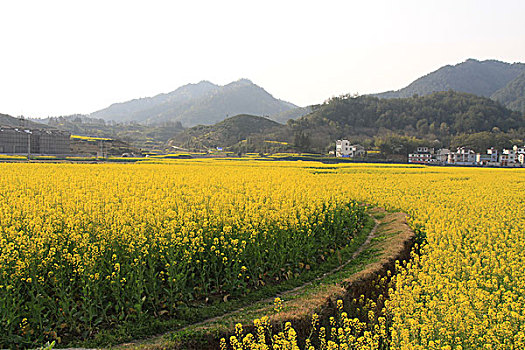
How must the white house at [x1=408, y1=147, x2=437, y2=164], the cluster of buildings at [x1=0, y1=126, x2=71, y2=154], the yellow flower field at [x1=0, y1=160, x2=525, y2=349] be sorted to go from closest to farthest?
the yellow flower field at [x1=0, y1=160, x2=525, y2=349] < the cluster of buildings at [x1=0, y1=126, x2=71, y2=154] < the white house at [x1=408, y1=147, x2=437, y2=164]

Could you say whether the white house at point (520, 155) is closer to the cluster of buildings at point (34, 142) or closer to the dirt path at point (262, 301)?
the dirt path at point (262, 301)

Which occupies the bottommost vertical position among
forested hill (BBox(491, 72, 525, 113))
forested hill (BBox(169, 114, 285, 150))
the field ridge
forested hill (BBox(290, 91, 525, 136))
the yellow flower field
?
the field ridge

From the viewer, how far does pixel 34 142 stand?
73875 mm

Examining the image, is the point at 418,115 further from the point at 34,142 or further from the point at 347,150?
the point at 34,142

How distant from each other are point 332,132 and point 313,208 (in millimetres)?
119922

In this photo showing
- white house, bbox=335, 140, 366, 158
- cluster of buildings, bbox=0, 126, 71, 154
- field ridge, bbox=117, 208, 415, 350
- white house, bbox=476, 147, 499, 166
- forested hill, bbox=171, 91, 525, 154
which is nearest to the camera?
field ridge, bbox=117, 208, 415, 350

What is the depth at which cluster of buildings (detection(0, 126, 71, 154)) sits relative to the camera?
230ft

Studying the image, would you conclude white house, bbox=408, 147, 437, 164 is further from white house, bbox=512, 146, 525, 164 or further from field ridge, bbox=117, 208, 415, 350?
field ridge, bbox=117, 208, 415, 350

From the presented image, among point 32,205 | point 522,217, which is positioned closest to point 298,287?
point 32,205

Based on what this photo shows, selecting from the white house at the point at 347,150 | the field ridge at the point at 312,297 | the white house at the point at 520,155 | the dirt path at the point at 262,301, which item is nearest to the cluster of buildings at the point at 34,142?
the white house at the point at 347,150

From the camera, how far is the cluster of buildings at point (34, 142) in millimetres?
70000

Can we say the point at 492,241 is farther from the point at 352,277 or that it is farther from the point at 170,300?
the point at 170,300

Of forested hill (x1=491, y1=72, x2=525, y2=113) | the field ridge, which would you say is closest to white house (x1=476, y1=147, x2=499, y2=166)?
the field ridge

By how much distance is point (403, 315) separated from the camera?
18.0ft
